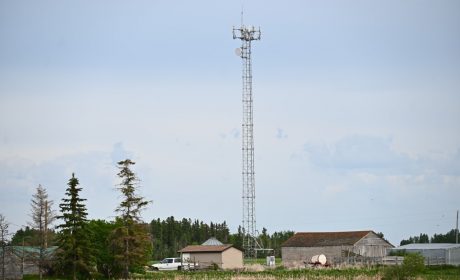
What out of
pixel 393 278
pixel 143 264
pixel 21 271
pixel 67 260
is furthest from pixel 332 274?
pixel 21 271

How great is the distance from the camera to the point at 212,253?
90562 millimetres

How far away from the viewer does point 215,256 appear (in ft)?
297

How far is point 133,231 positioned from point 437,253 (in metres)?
35.8

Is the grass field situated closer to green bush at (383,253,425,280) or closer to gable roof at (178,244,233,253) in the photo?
green bush at (383,253,425,280)

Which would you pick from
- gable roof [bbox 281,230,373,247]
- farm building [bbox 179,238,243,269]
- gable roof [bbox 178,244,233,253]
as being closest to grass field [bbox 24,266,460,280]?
gable roof [bbox 281,230,373,247]

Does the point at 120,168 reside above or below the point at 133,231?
above

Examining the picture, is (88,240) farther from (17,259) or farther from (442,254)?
(442,254)

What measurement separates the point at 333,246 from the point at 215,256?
13289 millimetres

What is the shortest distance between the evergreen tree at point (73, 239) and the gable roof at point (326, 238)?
34.8 m

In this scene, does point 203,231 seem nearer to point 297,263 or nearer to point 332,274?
point 297,263

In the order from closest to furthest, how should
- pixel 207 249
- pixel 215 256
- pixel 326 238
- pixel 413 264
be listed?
1. pixel 413 264
2. pixel 215 256
3. pixel 207 249
4. pixel 326 238

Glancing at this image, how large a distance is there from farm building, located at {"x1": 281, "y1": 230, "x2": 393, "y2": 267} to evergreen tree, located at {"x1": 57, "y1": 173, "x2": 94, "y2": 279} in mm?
29533

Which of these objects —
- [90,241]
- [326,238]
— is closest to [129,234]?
[90,241]

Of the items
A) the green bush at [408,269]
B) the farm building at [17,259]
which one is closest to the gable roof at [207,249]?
the farm building at [17,259]
